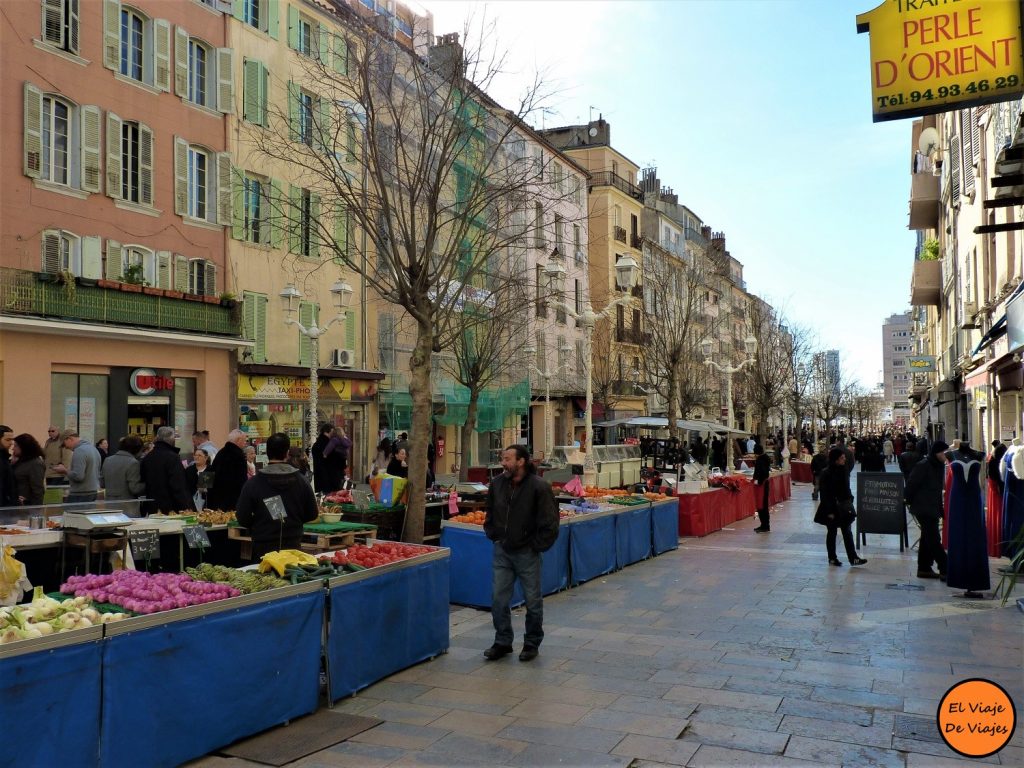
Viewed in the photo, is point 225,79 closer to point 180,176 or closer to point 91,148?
point 180,176

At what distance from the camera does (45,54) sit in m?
20.4

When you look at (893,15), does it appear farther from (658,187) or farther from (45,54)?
(658,187)

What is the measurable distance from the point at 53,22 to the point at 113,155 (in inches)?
125

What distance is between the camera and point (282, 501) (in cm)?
721

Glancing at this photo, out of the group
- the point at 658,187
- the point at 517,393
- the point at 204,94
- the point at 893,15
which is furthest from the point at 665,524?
the point at 658,187

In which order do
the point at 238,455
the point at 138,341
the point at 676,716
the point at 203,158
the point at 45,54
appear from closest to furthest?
the point at 676,716
the point at 238,455
the point at 45,54
the point at 138,341
the point at 203,158

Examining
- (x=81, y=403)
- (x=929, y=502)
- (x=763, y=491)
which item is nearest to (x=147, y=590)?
(x=929, y=502)

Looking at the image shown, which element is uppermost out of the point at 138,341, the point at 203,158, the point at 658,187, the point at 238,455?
the point at 658,187

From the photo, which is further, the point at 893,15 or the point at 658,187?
the point at 658,187

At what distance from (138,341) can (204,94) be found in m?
7.92

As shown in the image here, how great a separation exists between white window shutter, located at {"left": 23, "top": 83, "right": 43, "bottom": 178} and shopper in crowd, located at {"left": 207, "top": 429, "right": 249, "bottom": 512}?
12.2 meters

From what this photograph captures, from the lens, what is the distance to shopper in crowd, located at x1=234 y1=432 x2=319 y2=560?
716 centimetres

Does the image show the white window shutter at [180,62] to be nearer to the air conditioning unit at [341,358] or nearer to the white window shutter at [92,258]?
the white window shutter at [92,258]
